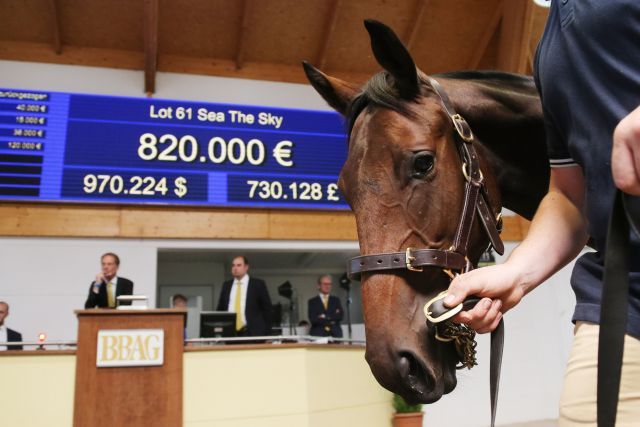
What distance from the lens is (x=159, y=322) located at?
3.98m

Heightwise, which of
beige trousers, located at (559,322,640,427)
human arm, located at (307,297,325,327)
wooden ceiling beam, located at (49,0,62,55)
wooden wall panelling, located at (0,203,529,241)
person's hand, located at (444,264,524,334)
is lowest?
beige trousers, located at (559,322,640,427)

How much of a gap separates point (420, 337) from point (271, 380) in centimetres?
342

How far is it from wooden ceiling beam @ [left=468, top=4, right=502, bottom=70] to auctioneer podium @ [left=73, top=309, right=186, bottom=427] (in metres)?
6.01

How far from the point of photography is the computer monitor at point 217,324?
5207mm

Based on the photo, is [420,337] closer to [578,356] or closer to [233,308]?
[578,356]

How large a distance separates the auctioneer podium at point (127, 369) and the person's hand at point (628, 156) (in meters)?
3.73

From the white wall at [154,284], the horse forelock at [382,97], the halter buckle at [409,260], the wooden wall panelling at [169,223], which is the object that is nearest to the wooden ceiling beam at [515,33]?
the white wall at [154,284]

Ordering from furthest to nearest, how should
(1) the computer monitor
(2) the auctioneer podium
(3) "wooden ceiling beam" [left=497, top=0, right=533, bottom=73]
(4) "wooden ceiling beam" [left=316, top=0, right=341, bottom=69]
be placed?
(4) "wooden ceiling beam" [left=316, top=0, right=341, bottom=69], (3) "wooden ceiling beam" [left=497, top=0, right=533, bottom=73], (1) the computer monitor, (2) the auctioneer podium

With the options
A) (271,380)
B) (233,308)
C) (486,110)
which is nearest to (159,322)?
(271,380)

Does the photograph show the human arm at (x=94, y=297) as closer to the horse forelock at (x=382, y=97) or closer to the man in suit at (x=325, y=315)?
the man in suit at (x=325, y=315)

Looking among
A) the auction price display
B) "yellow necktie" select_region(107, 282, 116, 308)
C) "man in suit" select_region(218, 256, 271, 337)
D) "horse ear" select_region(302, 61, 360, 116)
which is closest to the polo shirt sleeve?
"horse ear" select_region(302, 61, 360, 116)

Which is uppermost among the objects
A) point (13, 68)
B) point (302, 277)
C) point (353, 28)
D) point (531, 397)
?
point (353, 28)

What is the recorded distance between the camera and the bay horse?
101cm

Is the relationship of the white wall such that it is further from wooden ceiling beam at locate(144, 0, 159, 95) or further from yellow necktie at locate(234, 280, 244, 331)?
yellow necktie at locate(234, 280, 244, 331)
